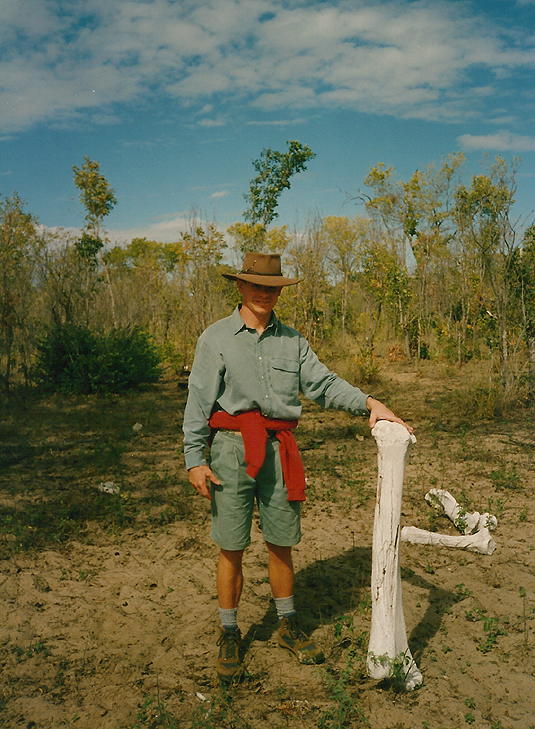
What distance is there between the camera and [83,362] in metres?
10.5

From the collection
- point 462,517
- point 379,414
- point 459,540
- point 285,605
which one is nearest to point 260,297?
point 379,414

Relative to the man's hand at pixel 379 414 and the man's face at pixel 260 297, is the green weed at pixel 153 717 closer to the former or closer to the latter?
the man's hand at pixel 379 414

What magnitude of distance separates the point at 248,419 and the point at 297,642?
3.95ft

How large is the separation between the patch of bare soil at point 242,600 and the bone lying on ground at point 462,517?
0.39 feet

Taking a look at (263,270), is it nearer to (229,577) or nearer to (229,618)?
(229,577)

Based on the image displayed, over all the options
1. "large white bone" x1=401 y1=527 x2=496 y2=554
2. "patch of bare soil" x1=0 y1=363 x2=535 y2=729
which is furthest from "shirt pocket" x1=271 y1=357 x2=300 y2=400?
"large white bone" x1=401 y1=527 x2=496 y2=554

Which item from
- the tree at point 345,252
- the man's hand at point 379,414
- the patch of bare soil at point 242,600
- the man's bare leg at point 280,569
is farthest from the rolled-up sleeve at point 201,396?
the tree at point 345,252

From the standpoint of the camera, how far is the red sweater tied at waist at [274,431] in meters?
2.61

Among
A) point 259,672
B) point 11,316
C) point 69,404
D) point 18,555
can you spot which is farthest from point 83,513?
point 11,316

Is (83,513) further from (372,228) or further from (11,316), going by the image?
(372,228)

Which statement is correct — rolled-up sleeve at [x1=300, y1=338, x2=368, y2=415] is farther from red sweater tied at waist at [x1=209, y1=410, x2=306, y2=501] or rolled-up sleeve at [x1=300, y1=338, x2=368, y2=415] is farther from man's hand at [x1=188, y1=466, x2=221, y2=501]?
man's hand at [x1=188, y1=466, x2=221, y2=501]

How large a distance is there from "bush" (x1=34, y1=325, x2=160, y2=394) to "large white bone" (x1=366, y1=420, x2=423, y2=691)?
8738 millimetres

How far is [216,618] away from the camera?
333cm

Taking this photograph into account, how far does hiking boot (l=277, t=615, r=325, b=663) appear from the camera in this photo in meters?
2.79
